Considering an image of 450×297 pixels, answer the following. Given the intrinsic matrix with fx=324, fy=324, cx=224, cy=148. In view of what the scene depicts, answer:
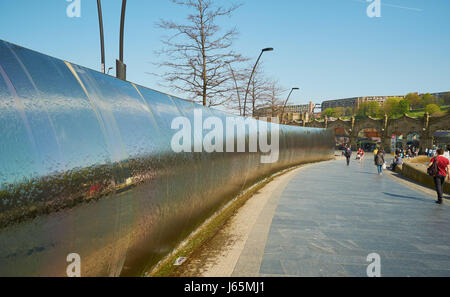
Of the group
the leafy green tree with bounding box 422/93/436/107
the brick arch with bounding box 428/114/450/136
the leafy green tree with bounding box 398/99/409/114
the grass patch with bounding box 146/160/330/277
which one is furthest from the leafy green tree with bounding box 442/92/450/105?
the grass patch with bounding box 146/160/330/277

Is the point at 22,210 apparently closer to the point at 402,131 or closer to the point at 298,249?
the point at 298,249

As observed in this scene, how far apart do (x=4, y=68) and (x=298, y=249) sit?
13.5 ft

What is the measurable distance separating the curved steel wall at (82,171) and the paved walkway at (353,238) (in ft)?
4.55

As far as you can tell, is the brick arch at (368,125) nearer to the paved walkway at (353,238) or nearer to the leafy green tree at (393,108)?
the paved walkway at (353,238)

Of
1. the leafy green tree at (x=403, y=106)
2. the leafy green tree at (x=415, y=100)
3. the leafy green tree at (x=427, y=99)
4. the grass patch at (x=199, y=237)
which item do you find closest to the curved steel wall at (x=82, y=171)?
the grass patch at (x=199, y=237)

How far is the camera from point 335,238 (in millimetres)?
5254

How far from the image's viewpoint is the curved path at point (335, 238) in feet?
13.1

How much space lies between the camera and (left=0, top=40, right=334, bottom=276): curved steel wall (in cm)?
177

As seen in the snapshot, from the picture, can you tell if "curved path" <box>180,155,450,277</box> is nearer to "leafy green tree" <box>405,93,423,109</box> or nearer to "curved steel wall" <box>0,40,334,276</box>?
"curved steel wall" <box>0,40,334,276</box>

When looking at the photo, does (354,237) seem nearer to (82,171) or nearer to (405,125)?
(82,171)

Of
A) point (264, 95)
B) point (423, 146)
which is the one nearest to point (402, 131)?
point (423, 146)

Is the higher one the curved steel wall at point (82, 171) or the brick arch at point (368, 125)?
the brick arch at point (368, 125)

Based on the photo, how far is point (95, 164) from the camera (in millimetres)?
2359

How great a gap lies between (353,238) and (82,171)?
4531mm
